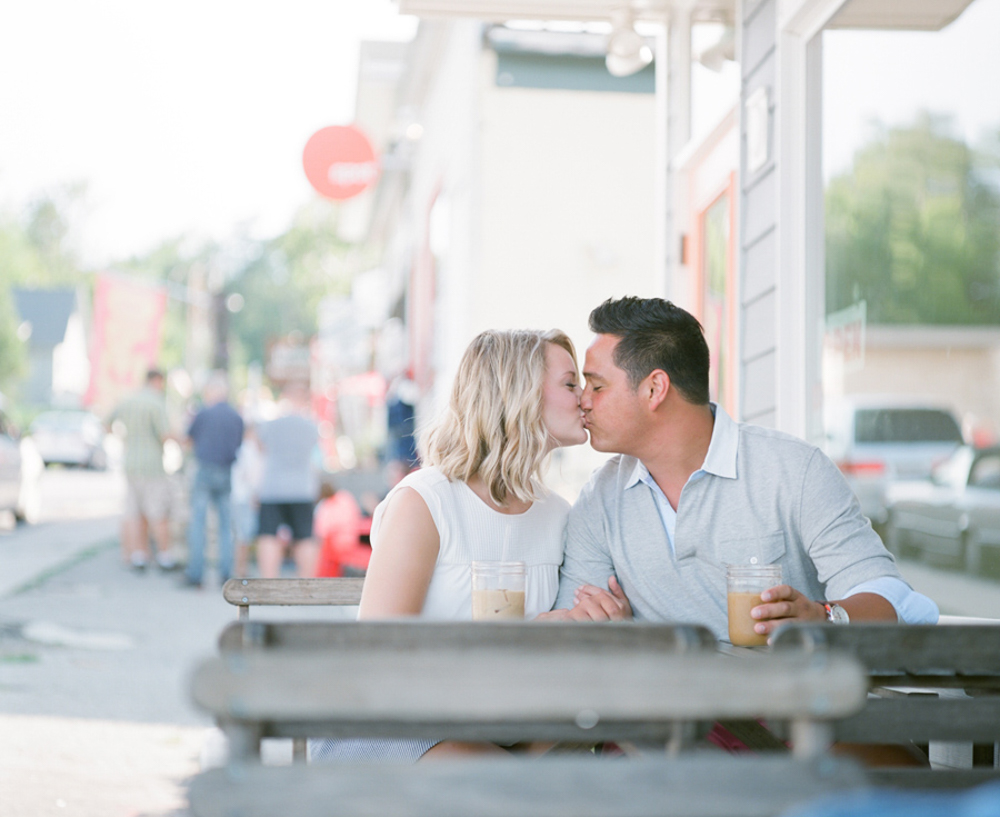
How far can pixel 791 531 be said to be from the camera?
8.93 feet

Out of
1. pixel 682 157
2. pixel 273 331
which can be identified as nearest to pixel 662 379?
pixel 682 157

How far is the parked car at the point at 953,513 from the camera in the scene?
6.75 metres

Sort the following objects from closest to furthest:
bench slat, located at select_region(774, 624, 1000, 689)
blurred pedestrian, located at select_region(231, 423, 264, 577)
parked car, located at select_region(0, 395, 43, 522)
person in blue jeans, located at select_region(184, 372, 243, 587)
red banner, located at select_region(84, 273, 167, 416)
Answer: bench slat, located at select_region(774, 624, 1000, 689) < person in blue jeans, located at select_region(184, 372, 243, 587) < blurred pedestrian, located at select_region(231, 423, 264, 577) < parked car, located at select_region(0, 395, 43, 522) < red banner, located at select_region(84, 273, 167, 416)

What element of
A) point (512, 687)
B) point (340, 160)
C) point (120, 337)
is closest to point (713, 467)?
point (512, 687)

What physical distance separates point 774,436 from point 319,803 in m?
1.90

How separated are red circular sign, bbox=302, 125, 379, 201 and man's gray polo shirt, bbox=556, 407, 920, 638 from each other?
9.88 meters

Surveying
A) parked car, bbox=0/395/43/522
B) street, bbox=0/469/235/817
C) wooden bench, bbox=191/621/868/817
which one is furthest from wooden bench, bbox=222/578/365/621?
parked car, bbox=0/395/43/522

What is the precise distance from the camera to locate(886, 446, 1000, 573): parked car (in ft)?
22.1

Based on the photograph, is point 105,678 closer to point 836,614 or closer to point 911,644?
point 836,614

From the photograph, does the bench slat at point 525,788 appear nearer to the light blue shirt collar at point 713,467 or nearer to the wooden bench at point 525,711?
the wooden bench at point 525,711

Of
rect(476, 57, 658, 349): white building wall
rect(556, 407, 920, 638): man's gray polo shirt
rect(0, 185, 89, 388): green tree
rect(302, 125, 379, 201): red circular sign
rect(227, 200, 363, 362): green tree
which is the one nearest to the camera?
rect(556, 407, 920, 638): man's gray polo shirt

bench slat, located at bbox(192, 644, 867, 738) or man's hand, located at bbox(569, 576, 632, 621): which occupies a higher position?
bench slat, located at bbox(192, 644, 867, 738)

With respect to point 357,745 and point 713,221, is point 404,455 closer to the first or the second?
point 713,221

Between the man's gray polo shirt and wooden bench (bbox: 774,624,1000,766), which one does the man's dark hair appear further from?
wooden bench (bbox: 774,624,1000,766)
